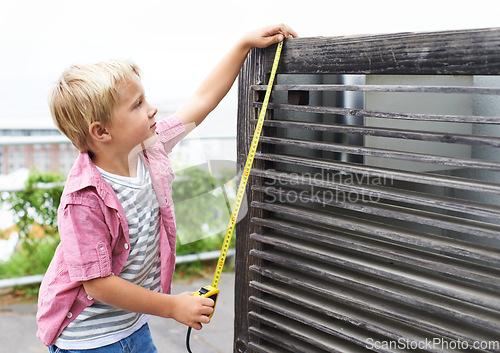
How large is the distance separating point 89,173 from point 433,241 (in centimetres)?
107

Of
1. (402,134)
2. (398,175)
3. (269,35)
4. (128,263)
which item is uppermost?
(269,35)

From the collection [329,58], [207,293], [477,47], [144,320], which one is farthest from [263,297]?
[477,47]

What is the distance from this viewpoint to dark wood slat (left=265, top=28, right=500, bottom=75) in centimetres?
125

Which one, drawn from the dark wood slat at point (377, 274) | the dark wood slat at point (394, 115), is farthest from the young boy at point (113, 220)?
the dark wood slat at point (377, 274)

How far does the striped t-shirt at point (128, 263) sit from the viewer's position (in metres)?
1.75

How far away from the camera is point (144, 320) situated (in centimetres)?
194

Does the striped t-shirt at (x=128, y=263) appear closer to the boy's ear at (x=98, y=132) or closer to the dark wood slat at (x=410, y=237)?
the boy's ear at (x=98, y=132)

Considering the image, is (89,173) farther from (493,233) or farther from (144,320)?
(493,233)

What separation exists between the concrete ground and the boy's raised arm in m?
2.09

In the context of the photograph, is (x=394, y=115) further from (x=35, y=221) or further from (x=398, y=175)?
(x=35, y=221)

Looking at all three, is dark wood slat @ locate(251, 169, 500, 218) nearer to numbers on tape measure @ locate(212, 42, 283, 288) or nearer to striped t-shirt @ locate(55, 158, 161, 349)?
numbers on tape measure @ locate(212, 42, 283, 288)

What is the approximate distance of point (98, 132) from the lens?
1.66m

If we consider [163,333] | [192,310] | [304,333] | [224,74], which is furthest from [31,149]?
[304,333]

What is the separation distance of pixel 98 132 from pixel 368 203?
901 mm
